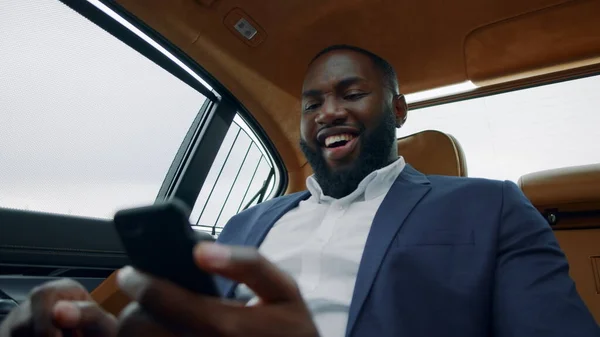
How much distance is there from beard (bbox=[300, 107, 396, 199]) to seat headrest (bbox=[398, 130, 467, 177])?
135 mm

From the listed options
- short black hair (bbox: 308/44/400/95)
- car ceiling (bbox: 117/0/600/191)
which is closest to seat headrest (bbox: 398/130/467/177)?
short black hair (bbox: 308/44/400/95)

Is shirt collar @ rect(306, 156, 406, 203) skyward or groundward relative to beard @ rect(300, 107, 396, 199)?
groundward

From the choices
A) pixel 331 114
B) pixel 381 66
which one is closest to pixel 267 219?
pixel 331 114

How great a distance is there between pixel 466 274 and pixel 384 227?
0.21 meters

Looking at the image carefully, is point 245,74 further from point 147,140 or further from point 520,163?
point 520,163

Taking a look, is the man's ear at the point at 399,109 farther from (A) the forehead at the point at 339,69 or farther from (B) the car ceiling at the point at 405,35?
(B) the car ceiling at the point at 405,35

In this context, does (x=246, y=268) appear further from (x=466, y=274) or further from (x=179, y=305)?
(x=466, y=274)

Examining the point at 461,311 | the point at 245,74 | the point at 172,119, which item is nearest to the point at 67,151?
the point at 172,119

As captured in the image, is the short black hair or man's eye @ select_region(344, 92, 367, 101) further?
the short black hair

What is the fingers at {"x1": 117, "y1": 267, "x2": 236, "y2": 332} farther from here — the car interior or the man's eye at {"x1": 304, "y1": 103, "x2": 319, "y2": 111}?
the man's eye at {"x1": 304, "y1": 103, "x2": 319, "y2": 111}

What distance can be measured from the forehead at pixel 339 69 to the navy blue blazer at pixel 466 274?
62cm

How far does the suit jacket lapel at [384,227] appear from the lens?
960 millimetres

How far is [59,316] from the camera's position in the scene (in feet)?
1.66

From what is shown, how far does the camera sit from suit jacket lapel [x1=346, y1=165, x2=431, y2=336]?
960mm
